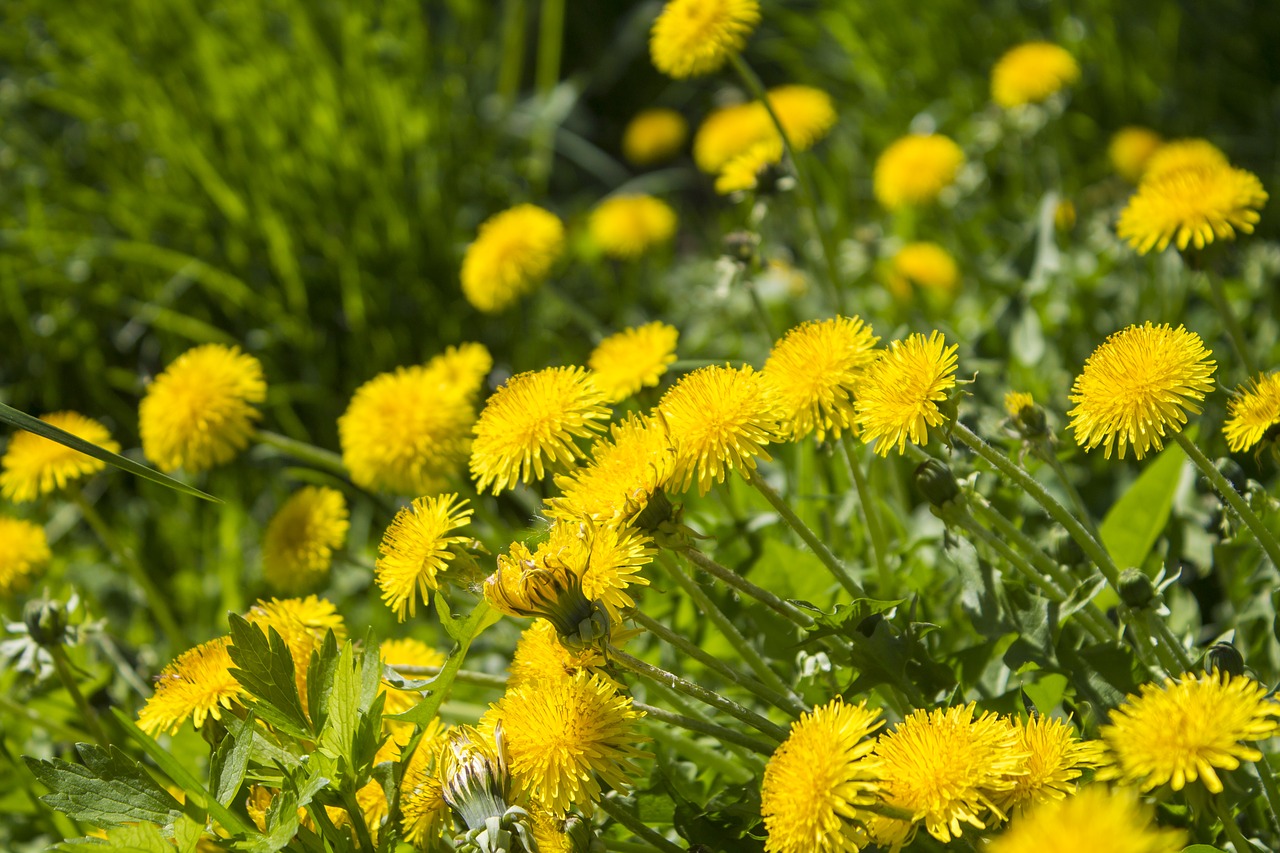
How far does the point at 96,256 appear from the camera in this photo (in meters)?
3.13

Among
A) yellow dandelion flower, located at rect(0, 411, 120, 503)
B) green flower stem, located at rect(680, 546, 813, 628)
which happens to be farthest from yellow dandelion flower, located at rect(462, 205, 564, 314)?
green flower stem, located at rect(680, 546, 813, 628)

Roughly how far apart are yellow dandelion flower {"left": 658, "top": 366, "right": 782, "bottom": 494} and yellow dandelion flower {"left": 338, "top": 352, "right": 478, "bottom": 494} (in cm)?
55

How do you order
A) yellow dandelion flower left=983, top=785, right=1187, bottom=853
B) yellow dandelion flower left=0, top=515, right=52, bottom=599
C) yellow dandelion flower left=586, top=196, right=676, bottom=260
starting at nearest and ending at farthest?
yellow dandelion flower left=983, top=785, right=1187, bottom=853 → yellow dandelion flower left=0, top=515, right=52, bottom=599 → yellow dandelion flower left=586, top=196, right=676, bottom=260

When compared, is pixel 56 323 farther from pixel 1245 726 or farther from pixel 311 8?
pixel 1245 726

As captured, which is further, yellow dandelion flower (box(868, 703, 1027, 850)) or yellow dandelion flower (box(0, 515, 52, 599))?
yellow dandelion flower (box(0, 515, 52, 599))

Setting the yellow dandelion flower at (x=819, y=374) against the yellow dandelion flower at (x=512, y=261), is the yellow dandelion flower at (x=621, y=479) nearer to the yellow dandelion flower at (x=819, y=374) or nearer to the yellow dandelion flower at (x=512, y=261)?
the yellow dandelion flower at (x=819, y=374)

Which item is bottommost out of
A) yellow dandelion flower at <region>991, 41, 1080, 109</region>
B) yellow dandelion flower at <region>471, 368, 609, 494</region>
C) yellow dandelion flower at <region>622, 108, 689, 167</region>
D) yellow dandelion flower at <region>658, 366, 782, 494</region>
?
yellow dandelion flower at <region>622, 108, 689, 167</region>

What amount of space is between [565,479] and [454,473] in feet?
1.70

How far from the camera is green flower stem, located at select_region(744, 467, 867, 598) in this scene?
119 cm

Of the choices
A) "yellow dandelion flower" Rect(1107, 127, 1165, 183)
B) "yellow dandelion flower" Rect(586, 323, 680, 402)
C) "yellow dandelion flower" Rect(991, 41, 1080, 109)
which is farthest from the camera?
"yellow dandelion flower" Rect(1107, 127, 1165, 183)

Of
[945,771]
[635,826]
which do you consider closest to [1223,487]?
[945,771]

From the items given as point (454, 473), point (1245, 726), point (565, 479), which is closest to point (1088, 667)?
point (1245, 726)

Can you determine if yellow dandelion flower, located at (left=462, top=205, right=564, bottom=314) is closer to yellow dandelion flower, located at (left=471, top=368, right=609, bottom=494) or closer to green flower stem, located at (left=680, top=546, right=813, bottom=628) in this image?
yellow dandelion flower, located at (left=471, top=368, right=609, bottom=494)

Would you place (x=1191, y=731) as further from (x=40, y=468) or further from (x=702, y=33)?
(x=40, y=468)
